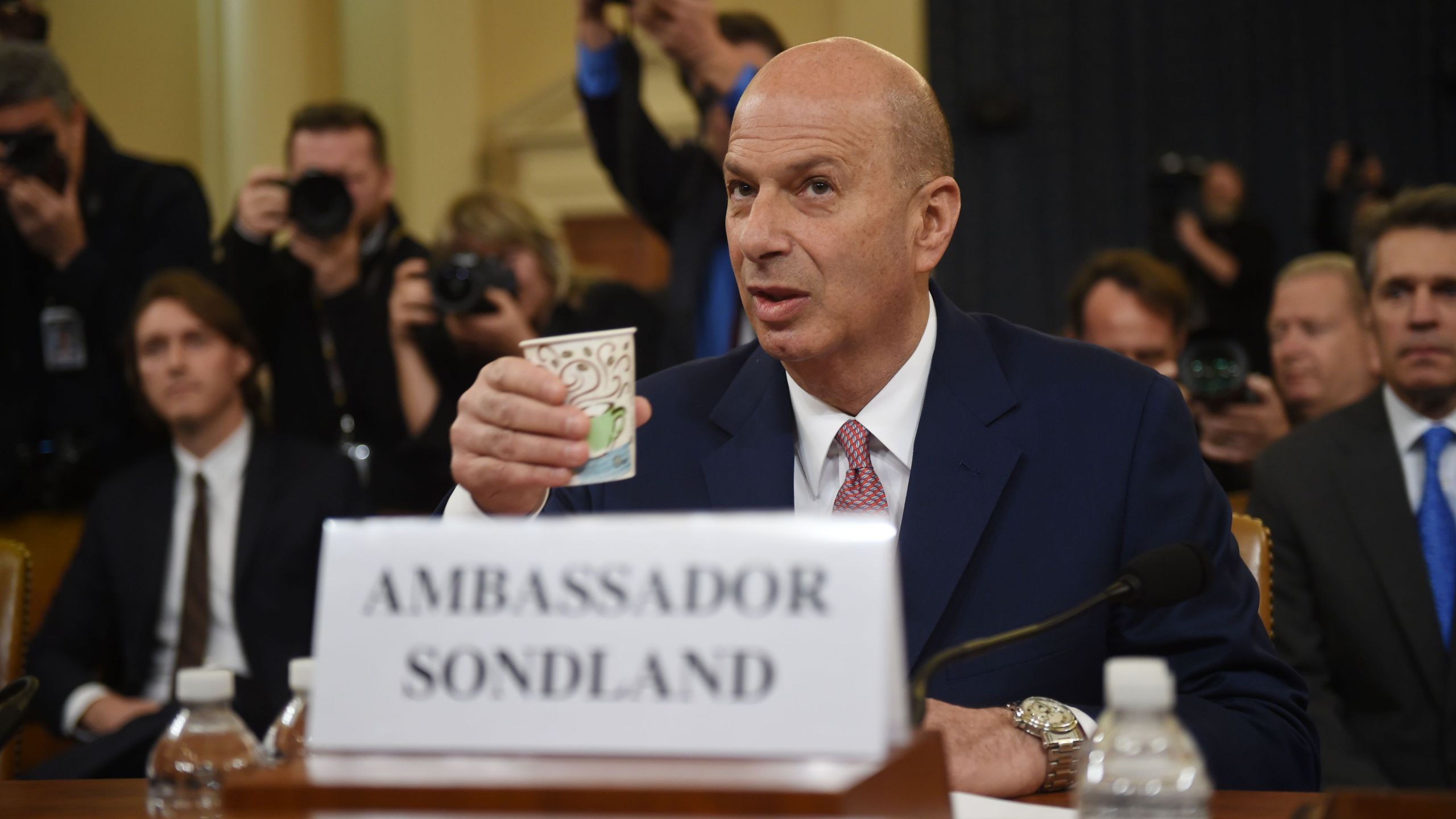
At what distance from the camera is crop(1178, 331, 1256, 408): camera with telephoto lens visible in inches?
110

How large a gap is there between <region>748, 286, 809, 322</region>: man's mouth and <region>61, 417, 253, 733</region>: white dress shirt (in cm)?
168

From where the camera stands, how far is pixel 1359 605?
7.73 ft

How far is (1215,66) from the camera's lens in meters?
6.00

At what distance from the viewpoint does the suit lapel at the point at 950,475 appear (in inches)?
55.3

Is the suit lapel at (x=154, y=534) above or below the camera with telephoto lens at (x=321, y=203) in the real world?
below

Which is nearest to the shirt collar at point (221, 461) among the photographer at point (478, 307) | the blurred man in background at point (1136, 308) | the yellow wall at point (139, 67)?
the photographer at point (478, 307)

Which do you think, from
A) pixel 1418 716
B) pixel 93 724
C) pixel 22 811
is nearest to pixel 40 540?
pixel 93 724

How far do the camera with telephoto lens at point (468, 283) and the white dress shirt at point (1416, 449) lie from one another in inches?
66.3

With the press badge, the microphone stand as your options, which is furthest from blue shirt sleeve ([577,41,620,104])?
the microphone stand

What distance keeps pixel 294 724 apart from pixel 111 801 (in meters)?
0.17

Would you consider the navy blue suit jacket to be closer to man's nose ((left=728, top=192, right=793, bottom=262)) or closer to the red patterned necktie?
the red patterned necktie

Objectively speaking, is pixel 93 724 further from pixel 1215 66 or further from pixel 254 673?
pixel 1215 66

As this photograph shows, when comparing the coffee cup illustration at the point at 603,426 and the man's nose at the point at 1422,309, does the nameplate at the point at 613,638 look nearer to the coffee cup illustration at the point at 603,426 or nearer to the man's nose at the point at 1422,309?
the coffee cup illustration at the point at 603,426

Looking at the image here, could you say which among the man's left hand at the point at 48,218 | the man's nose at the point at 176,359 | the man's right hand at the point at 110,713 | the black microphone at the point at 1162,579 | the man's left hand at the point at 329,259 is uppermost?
the man's left hand at the point at 48,218
